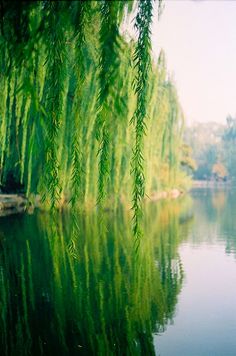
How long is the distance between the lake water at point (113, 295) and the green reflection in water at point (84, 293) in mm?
12

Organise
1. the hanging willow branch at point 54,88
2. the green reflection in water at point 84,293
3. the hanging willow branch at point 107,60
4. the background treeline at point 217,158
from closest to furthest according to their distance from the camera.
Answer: the hanging willow branch at point 107,60
the hanging willow branch at point 54,88
the green reflection in water at point 84,293
the background treeline at point 217,158

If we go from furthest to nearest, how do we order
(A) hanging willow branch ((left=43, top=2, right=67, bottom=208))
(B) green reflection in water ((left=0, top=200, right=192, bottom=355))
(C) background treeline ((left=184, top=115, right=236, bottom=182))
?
1. (C) background treeline ((left=184, top=115, right=236, bottom=182))
2. (B) green reflection in water ((left=0, top=200, right=192, bottom=355))
3. (A) hanging willow branch ((left=43, top=2, right=67, bottom=208))

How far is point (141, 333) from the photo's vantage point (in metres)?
4.67

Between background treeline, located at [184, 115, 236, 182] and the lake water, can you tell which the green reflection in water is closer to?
the lake water

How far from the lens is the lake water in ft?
14.3

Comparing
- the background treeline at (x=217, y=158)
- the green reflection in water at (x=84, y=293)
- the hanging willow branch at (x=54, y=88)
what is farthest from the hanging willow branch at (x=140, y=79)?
the background treeline at (x=217, y=158)

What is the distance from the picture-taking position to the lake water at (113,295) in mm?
4359

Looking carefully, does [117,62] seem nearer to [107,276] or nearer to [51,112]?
[51,112]

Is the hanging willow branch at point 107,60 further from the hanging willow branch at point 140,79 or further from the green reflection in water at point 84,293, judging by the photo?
the green reflection in water at point 84,293

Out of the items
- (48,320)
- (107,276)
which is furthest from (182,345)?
(107,276)

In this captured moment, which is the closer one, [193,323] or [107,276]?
[193,323]

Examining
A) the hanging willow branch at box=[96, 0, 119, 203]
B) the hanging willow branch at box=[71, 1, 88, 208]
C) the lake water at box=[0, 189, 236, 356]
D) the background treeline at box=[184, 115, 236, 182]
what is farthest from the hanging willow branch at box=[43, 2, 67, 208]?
the background treeline at box=[184, 115, 236, 182]

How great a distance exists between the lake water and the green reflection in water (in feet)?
0.04

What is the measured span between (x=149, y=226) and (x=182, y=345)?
868cm
